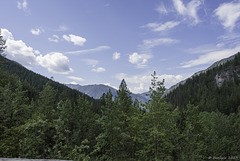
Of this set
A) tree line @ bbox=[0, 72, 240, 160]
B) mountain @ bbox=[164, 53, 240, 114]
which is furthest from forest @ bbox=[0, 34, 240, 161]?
mountain @ bbox=[164, 53, 240, 114]

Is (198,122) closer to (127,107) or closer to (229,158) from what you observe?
(127,107)

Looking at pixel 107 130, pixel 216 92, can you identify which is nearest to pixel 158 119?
pixel 107 130

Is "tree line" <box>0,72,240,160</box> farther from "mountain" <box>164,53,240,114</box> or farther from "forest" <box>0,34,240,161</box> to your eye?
"mountain" <box>164,53,240,114</box>

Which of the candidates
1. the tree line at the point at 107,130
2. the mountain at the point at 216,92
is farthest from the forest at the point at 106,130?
the mountain at the point at 216,92

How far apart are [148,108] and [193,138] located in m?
8.91

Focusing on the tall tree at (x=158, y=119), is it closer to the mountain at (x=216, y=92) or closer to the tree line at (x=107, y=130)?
the tree line at (x=107, y=130)

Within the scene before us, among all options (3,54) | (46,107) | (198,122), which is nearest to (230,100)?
(198,122)

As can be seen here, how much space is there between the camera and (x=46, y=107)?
21672 mm

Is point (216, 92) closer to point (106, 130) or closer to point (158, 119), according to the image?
point (106, 130)

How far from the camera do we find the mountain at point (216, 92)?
95.5 metres

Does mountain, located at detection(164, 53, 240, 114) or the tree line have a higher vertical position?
mountain, located at detection(164, 53, 240, 114)

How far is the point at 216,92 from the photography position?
121 meters

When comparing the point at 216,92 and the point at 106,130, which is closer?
the point at 106,130

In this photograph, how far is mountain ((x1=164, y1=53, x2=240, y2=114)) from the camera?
9550 centimetres
